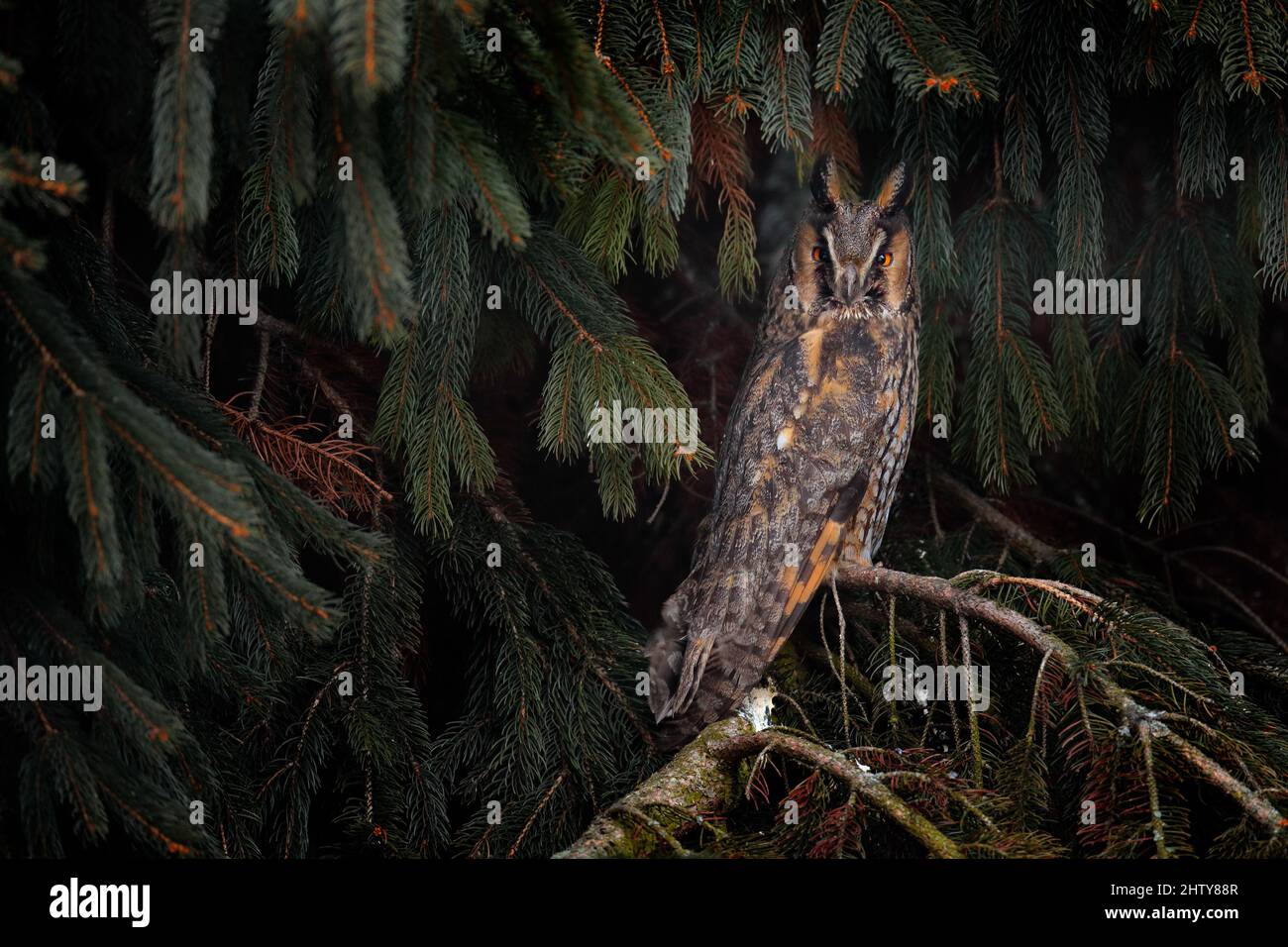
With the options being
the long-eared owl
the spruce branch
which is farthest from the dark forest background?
the long-eared owl

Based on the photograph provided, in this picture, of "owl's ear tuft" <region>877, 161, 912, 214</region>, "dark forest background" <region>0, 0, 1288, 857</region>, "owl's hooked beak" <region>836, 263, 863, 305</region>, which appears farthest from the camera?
"owl's hooked beak" <region>836, 263, 863, 305</region>

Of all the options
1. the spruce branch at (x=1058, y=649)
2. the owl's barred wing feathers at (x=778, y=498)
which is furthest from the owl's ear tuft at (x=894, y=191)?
the spruce branch at (x=1058, y=649)

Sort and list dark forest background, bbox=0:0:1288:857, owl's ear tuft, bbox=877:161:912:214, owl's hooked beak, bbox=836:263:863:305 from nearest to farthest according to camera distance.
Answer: dark forest background, bbox=0:0:1288:857, owl's ear tuft, bbox=877:161:912:214, owl's hooked beak, bbox=836:263:863:305

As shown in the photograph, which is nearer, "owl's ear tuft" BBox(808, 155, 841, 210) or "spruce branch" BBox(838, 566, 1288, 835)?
"spruce branch" BBox(838, 566, 1288, 835)

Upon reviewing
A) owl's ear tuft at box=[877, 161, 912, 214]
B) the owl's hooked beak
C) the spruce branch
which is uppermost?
owl's ear tuft at box=[877, 161, 912, 214]

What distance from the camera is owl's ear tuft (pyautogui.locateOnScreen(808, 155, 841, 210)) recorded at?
2586mm

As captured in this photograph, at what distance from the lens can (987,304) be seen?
263 cm

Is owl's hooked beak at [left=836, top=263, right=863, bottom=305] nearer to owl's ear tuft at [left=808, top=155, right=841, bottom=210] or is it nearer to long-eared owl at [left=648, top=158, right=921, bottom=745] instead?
long-eared owl at [left=648, top=158, right=921, bottom=745]

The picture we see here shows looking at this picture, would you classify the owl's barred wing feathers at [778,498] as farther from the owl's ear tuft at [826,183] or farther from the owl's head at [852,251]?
the owl's ear tuft at [826,183]

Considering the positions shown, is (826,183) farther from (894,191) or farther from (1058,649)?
(1058,649)

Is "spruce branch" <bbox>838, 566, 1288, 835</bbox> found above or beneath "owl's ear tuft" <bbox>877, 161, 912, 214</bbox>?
beneath

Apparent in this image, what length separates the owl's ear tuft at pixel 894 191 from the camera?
253cm
